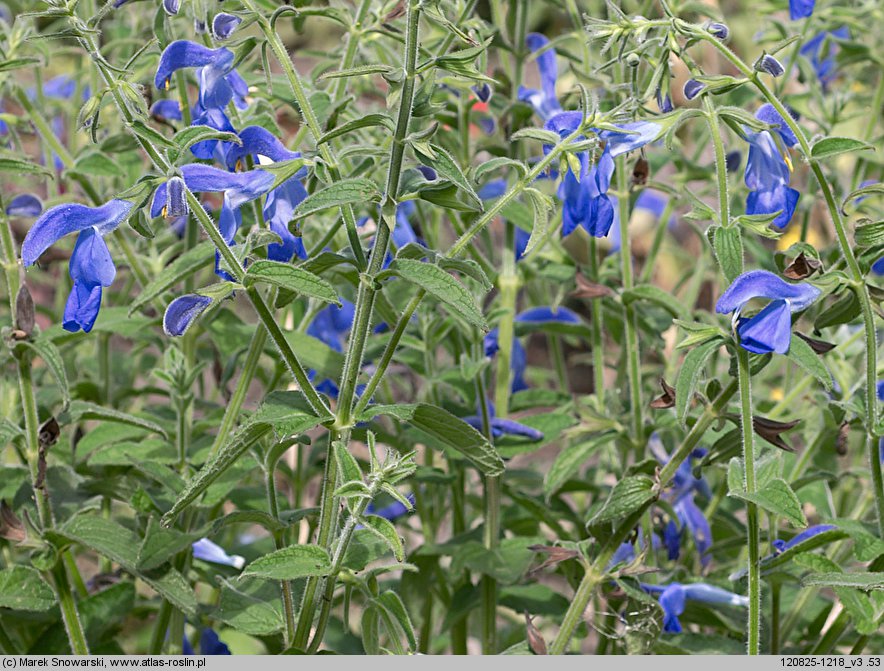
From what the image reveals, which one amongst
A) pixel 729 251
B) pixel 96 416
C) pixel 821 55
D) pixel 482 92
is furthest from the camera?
pixel 821 55

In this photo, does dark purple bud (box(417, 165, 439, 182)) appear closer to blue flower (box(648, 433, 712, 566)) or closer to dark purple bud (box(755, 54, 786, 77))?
dark purple bud (box(755, 54, 786, 77))

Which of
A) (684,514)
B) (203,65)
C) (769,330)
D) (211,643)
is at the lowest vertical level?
(211,643)

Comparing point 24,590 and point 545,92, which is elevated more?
point 545,92

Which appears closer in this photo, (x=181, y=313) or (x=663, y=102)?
(x=181, y=313)

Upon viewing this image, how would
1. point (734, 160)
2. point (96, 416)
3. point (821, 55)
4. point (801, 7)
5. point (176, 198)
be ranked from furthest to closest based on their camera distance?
1. point (821, 55)
2. point (734, 160)
3. point (96, 416)
4. point (801, 7)
5. point (176, 198)

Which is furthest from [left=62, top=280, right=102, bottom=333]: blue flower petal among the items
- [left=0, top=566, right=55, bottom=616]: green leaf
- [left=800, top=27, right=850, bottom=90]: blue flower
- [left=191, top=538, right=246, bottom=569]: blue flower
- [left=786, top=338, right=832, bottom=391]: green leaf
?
[left=800, top=27, right=850, bottom=90]: blue flower

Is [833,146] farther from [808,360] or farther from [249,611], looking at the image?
[249,611]

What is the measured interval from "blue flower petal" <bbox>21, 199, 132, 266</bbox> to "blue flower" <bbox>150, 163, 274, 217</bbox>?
51mm

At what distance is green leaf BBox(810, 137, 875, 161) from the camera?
1.60 metres

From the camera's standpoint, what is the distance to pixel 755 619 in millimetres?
1684

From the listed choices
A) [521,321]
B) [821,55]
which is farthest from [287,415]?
[821,55]

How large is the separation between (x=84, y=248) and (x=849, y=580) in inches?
44.8

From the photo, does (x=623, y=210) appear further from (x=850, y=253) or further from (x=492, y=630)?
(x=492, y=630)

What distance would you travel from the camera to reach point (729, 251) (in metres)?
1.59
